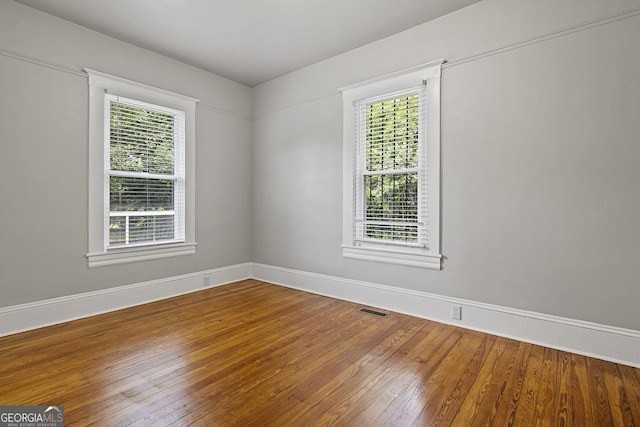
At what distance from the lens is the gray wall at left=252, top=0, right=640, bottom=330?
2498 millimetres

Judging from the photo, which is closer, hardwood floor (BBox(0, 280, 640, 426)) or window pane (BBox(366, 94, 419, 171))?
hardwood floor (BBox(0, 280, 640, 426))

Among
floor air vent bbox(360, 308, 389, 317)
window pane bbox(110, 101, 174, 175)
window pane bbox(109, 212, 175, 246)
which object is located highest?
window pane bbox(110, 101, 174, 175)

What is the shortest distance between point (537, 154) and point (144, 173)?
4.20 meters

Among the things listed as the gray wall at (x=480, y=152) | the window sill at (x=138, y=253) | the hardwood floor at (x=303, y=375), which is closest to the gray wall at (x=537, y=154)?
the gray wall at (x=480, y=152)

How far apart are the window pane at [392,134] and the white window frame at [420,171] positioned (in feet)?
0.40

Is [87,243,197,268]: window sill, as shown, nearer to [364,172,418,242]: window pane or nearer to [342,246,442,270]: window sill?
[342,246,442,270]: window sill

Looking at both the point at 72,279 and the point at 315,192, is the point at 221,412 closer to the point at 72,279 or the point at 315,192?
the point at 72,279

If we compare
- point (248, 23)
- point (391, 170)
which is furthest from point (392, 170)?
point (248, 23)

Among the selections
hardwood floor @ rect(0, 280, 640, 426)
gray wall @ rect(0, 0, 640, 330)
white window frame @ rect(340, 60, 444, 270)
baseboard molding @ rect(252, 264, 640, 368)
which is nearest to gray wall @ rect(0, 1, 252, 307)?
gray wall @ rect(0, 0, 640, 330)

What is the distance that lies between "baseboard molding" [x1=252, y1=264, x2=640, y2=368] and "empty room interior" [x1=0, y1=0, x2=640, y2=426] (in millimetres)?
16

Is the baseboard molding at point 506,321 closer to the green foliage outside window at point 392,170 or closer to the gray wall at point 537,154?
the gray wall at point 537,154

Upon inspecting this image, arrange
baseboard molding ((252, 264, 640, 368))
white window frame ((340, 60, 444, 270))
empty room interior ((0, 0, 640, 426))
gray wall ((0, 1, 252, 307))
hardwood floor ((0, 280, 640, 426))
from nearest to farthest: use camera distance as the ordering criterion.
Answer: hardwood floor ((0, 280, 640, 426)) < empty room interior ((0, 0, 640, 426)) < baseboard molding ((252, 264, 640, 368)) < gray wall ((0, 1, 252, 307)) < white window frame ((340, 60, 444, 270))

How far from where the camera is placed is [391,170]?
3.73m

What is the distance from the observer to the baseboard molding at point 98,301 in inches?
120
